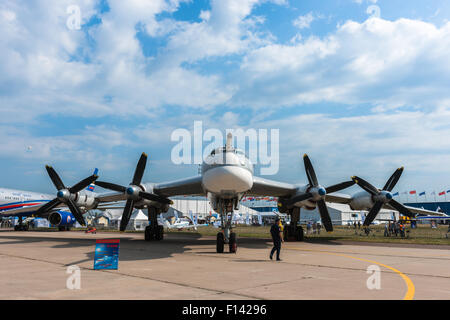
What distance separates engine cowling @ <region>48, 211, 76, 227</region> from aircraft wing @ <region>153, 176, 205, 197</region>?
19735mm

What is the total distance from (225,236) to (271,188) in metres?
5.60

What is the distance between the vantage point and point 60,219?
3391cm

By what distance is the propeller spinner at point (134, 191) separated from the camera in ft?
55.5

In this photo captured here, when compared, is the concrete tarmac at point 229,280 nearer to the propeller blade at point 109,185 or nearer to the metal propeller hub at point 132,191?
the metal propeller hub at point 132,191

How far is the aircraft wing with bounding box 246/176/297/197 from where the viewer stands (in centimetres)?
1791

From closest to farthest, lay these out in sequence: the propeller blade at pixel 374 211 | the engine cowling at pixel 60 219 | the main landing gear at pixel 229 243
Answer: the main landing gear at pixel 229 243
the propeller blade at pixel 374 211
the engine cowling at pixel 60 219

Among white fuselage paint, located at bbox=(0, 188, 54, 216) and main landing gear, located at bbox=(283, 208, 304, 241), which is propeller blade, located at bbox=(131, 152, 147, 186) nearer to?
main landing gear, located at bbox=(283, 208, 304, 241)

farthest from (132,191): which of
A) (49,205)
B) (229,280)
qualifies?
(229,280)

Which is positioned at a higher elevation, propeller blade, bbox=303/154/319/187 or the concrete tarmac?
propeller blade, bbox=303/154/319/187

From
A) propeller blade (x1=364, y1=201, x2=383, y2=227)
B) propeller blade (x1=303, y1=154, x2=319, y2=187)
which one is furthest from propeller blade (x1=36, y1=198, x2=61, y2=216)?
propeller blade (x1=364, y1=201, x2=383, y2=227)

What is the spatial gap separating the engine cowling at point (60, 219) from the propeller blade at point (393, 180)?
30.3 metres

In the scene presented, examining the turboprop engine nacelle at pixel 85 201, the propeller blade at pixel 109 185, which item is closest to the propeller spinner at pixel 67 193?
the turboprop engine nacelle at pixel 85 201

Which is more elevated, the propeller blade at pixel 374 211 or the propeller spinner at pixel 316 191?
the propeller spinner at pixel 316 191
